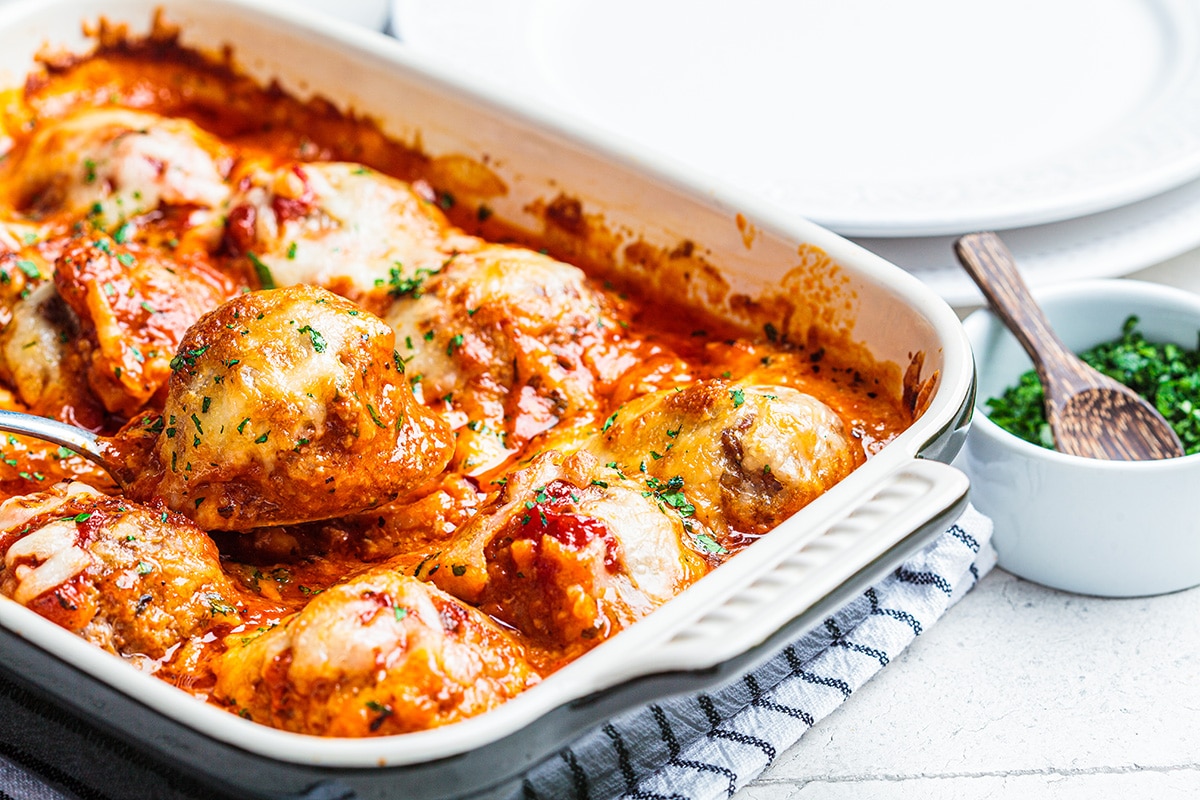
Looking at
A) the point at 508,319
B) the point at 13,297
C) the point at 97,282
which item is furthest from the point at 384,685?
the point at 13,297

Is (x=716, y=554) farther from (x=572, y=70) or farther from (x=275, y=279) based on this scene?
(x=572, y=70)

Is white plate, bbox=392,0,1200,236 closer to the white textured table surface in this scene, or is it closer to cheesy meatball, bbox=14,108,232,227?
cheesy meatball, bbox=14,108,232,227

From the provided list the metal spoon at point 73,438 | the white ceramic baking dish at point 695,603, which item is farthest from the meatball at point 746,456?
the metal spoon at point 73,438

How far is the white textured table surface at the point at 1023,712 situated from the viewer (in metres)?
2.65

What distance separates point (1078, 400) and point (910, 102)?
59.9 inches

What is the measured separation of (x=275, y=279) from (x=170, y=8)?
121cm

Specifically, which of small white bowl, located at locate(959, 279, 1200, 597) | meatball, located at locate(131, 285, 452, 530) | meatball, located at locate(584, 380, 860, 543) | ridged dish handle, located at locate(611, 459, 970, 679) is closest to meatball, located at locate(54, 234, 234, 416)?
meatball, located at locate(131, 285, 452, 530)

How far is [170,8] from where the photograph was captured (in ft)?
13.0

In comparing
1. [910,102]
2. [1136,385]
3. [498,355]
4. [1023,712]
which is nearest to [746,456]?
[498,355]

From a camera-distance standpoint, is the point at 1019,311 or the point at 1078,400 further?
the point at 1019,311

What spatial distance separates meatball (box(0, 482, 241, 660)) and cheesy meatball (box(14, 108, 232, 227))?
1.27 meters

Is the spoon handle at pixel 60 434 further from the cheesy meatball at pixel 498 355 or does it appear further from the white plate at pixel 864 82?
the white plate at pixel 864 82

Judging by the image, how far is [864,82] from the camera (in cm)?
440

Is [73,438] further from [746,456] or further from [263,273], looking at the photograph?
[746,456]
